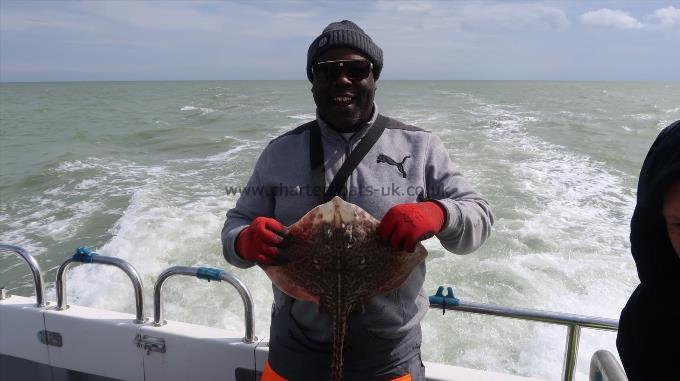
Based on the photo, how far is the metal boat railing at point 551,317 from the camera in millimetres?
2549

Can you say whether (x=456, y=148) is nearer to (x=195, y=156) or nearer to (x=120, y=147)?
(x=195, y=156)

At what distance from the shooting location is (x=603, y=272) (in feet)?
24.0

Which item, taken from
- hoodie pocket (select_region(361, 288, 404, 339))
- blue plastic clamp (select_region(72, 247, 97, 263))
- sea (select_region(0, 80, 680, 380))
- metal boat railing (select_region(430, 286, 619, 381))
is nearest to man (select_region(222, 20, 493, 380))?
hoodie pocket (select_region(361, 288, 404, 339))

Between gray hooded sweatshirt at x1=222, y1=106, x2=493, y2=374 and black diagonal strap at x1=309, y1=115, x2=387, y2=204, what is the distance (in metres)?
0.02

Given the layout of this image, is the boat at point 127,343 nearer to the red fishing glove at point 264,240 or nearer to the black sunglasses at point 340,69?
the red fishing glove at point 264,240

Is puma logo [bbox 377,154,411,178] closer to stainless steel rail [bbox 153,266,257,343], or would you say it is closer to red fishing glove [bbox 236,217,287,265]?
red fishing glove [bbox 236,217,287,265]

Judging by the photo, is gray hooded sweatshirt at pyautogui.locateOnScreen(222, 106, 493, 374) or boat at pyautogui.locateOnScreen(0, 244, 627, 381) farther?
boat at pyautogui.locateOnScreen(0, 244, 627, 381)

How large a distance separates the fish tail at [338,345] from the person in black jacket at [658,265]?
39.1 inches

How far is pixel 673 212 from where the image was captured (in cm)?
128

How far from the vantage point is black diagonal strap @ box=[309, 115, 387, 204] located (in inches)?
82.8

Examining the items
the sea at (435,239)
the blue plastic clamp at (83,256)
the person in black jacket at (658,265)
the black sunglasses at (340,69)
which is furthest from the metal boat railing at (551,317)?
the sea at (435,239)

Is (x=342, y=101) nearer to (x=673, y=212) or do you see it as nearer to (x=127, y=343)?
(x=673, y=212)

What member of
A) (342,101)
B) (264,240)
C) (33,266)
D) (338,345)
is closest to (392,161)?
(342,101)

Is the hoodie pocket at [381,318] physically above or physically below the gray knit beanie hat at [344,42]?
below
